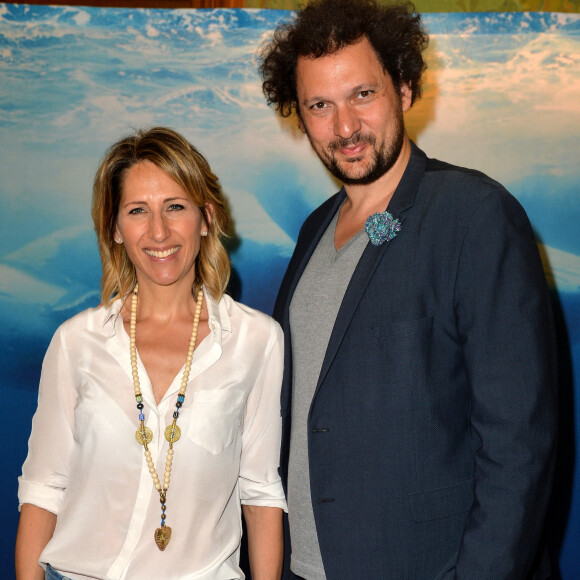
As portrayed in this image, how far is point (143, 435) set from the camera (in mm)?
1826

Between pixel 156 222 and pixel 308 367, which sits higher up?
pixel 156 222

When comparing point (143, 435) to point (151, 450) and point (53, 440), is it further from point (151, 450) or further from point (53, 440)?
point (53, 440)

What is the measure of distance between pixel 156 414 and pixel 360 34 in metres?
1.10

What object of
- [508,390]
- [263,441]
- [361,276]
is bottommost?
[263,441]

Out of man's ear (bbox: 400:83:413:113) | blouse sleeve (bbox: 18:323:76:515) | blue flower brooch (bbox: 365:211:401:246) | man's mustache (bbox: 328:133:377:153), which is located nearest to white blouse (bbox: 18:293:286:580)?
blouse sleeve (bbox: 18:323:76:515)

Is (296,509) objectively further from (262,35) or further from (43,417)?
(262,35)

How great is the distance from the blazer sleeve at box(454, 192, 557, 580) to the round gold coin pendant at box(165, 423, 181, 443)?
70cm

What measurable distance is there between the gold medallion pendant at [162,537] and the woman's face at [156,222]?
24.0 inches

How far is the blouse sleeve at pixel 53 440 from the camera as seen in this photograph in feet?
6.22

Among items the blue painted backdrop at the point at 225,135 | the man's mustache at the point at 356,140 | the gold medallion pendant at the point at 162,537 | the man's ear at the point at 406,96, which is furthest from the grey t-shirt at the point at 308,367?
the blue painted backdrop at the point at 225,135

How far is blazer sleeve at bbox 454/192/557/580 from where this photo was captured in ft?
5.15

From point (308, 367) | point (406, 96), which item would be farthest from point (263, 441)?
point (406, 96)

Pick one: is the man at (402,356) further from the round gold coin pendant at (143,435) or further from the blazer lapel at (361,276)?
the round gold coin pendant at (143,435)

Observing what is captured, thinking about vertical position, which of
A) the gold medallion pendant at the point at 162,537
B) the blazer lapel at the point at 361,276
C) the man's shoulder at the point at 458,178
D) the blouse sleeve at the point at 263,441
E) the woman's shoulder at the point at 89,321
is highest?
the man's shoulder at the point at 458,178
